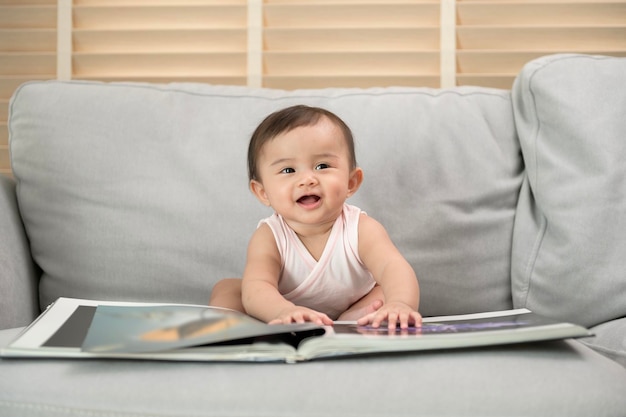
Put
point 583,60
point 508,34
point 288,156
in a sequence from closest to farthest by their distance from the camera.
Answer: point 288,156 < point 583,60 < point 508,34

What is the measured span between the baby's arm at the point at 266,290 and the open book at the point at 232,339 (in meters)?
0.07

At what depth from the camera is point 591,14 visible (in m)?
2.05

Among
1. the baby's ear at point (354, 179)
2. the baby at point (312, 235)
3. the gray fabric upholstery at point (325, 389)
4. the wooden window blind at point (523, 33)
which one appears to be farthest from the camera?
the wooden window blind at point (523, 33)

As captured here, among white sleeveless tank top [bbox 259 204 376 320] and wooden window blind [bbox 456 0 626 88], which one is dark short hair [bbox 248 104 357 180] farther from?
wooden window blind [bbox 456 0 626 88]

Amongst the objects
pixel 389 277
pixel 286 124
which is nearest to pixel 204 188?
pixel 286 124

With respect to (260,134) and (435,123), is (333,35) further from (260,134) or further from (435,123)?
(260,134)

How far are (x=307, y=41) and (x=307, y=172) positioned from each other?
0.87 metres

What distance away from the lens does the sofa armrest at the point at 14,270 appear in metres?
1.34

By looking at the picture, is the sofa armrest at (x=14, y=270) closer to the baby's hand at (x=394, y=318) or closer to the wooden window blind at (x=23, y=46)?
the wooden window blind at (x=23, y=46)

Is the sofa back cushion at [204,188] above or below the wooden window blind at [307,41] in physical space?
below

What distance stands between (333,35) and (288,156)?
86 centimetres

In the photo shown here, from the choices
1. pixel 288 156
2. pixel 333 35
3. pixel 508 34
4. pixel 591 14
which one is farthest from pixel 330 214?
pixel 591 14

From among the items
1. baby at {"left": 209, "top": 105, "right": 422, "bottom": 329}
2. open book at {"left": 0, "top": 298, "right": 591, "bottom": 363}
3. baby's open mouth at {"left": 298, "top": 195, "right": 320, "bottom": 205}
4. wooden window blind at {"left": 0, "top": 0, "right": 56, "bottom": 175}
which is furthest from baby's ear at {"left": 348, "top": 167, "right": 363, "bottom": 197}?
wooden window blind at {"left": 0, "top": 0, "right": 56, "bottom": 175}

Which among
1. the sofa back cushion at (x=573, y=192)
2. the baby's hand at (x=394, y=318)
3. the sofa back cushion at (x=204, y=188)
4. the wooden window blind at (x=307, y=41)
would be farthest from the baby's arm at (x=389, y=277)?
the wooden window blind at (x=307, y=41)
